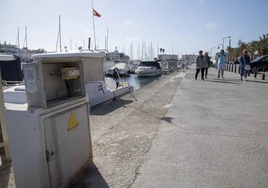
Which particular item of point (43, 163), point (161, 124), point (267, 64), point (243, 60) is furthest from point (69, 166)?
point (267, 64)

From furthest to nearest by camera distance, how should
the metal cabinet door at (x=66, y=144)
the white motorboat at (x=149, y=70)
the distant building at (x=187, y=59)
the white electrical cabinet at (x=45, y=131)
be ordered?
the distant building at (x=187, y=59) → the white motorboat at (x=149, y=70) → the metal cabinet door at (x=66, y=144) → the white electrical cabinet at (x=45, y=131)

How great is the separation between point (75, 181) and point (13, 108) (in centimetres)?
124

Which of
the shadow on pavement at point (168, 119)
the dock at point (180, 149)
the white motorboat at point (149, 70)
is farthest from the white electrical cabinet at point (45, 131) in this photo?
the white motorboat at point (149, 70)

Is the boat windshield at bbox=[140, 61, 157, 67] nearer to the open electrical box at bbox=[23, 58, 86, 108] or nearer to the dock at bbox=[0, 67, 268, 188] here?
the dock at bbox=[0, 67, 268, 188]

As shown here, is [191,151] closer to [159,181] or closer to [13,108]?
[159,181]

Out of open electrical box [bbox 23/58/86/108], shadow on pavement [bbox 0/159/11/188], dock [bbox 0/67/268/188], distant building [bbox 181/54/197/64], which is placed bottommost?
shadow on pavement [bbox 0/159/11/188]

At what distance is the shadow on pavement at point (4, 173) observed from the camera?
3.04m

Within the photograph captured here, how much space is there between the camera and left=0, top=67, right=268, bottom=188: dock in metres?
2.81

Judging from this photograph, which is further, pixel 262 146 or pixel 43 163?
pixel 262 146

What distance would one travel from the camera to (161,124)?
16.4 ft

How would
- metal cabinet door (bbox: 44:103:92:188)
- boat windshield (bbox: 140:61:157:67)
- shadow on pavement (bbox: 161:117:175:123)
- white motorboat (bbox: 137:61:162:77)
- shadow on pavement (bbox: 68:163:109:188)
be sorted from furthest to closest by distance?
boat windshield (bbox: 140:61:157:67), white motorboat (bbox: 137:61:162:77), shadow on pavement (bbox: 161:117:175:123), shadow on pavement (bbox: 68:163:109:188), metal cabinet door (bbox: 44:103:92:188)

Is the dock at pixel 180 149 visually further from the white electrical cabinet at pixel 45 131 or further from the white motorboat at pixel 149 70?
the white motorboat at pixel 149 70

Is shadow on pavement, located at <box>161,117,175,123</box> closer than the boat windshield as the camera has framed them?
Yes

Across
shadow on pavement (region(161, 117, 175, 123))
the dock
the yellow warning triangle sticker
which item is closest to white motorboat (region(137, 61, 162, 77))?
the dock
